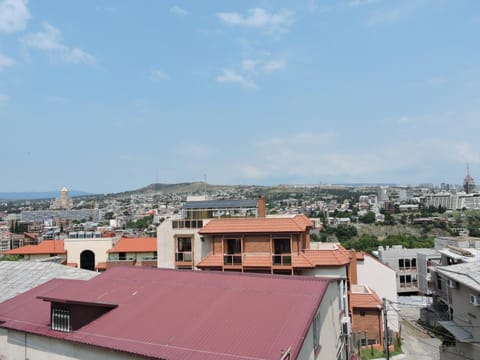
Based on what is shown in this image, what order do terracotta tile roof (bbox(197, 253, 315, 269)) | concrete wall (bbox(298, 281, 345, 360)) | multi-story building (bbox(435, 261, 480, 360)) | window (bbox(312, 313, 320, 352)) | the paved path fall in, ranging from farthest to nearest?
1. the paved path
2. terracotta tile roof (bbox(197, 253, 315, 269))
3. multi-story building (bbox(435, 261, 480, 360))
4. window (bbox(312, 313, 320, 352))
5. concrete wall (bbox(298, 281, 345, 360))

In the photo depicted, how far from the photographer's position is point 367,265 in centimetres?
3556

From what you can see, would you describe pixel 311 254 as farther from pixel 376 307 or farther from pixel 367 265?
pixel 367 265

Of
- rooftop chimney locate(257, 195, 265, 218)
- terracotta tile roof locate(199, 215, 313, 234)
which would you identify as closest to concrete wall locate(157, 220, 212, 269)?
rooftop chimney locate(257, 195, 265, 218)

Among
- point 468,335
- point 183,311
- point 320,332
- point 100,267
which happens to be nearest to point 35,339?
point 183,311

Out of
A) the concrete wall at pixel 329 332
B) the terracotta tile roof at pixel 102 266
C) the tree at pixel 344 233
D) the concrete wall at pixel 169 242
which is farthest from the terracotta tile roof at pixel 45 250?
the tree at pixel 344 233

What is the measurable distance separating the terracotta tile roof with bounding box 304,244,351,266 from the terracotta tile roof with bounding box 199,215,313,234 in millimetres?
1727

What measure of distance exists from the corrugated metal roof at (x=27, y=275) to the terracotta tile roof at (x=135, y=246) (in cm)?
2274

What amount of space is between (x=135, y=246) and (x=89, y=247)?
22.8ft

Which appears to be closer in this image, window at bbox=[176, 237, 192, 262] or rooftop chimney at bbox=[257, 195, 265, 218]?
window at bbox=[176, 237, 192, 262]

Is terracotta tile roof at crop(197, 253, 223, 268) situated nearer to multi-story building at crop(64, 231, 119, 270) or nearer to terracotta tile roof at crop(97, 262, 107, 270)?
terracotta tile roof at crop(97, 262, 107, 270)

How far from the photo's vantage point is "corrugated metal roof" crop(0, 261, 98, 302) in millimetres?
19644

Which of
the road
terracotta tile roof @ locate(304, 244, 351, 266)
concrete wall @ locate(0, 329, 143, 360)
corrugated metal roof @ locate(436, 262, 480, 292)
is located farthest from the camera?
the road

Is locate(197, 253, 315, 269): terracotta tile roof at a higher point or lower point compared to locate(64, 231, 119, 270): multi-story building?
higher

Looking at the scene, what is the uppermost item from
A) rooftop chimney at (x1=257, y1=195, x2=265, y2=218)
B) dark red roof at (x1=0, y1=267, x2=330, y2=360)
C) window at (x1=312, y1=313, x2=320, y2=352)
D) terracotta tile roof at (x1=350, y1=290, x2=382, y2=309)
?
rooftop chimney at (x1=257, y1=195, x2=265, y2=218)
